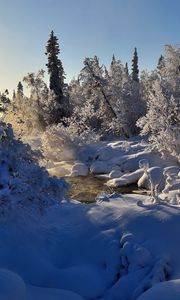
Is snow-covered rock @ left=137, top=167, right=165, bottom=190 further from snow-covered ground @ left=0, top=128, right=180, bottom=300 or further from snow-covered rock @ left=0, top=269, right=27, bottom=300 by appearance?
snow-covered rock @ left=0, top=269, right=27, bottom=300

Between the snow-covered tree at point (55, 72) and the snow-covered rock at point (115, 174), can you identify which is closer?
the snow-covered rock at point (115, 174)

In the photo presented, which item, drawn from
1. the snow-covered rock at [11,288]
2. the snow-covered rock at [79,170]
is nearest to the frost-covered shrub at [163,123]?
the snow-covered rock at [79,170]

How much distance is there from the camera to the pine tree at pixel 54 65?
47.9m

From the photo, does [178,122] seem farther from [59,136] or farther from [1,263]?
[1,263]

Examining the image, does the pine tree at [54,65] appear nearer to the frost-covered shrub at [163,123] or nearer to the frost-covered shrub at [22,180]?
the frost-covered shrub at [163,123]

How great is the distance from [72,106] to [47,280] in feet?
128

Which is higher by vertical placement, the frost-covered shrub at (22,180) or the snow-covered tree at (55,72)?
the snow-covered tree at (55,72)

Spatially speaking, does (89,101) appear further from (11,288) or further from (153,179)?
(11,288)

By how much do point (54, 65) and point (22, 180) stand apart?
38799 mm

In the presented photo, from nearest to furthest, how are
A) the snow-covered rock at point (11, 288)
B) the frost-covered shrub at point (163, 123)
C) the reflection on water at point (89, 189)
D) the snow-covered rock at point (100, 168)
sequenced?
the snow-covered rock at point (11, 288) < the reflection on water at point (89, 189) < the frost-covered shrub at point (163, 123) < the snow-covered rock at point (100, 168)

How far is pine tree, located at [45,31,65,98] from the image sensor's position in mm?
47938

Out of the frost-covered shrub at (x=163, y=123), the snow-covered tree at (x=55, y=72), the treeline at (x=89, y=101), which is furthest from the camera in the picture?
the snow-covered tree at (x=55, y=72)

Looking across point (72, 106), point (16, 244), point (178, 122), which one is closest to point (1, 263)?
point (16, 244)

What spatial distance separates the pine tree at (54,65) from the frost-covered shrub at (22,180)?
36.4 metres
